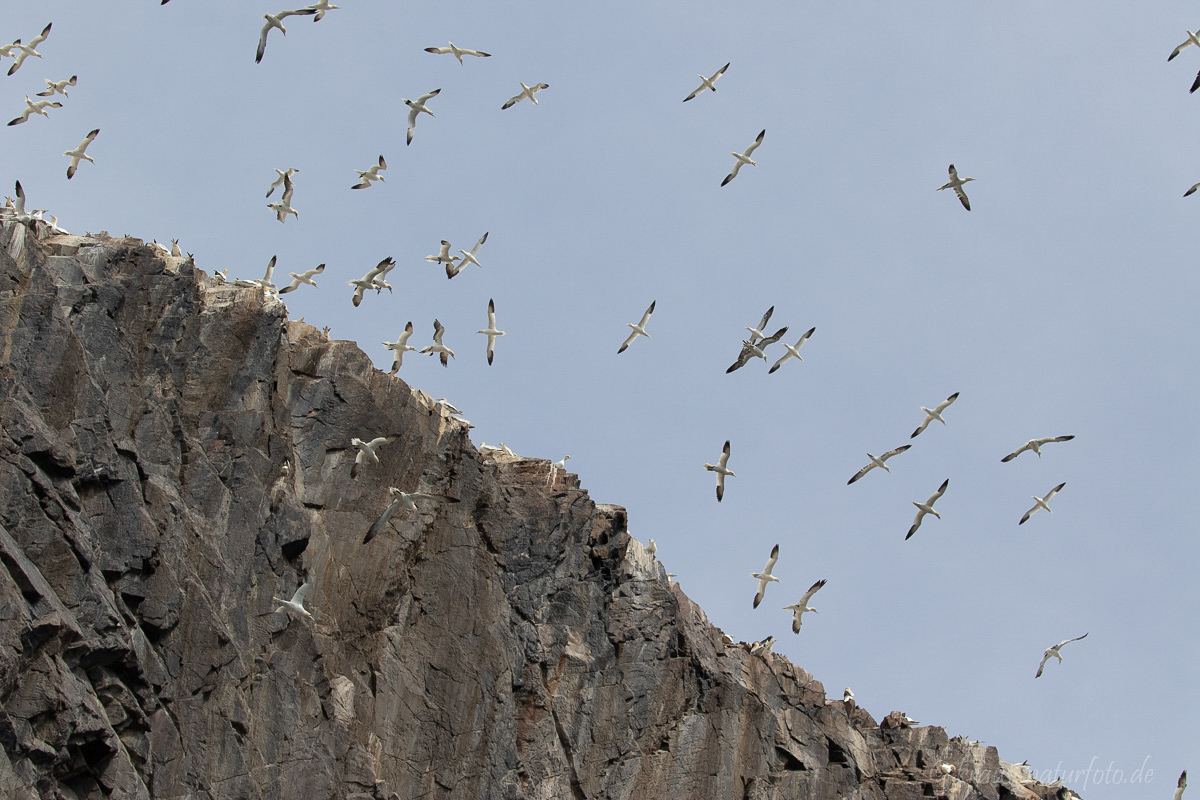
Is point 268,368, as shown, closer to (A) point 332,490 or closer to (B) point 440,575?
(A) point 332,490

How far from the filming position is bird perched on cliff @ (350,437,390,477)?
171 feet

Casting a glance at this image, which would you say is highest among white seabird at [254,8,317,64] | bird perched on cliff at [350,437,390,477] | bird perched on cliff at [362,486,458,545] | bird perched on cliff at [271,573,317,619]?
white seabird at [254,8,317,64]

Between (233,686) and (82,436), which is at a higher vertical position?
(82,436)

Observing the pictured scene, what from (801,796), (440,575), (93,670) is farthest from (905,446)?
(93,670)

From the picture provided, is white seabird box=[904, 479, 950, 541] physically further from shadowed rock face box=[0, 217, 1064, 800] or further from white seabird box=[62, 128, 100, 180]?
white seabird box=[62, 128, 100, 180]

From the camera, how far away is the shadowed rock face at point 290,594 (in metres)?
42.8

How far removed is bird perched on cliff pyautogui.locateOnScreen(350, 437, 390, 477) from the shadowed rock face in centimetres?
51

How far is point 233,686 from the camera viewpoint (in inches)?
1821

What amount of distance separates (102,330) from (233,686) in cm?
1081

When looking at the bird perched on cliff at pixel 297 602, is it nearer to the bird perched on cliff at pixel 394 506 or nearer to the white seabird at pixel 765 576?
the bird perched on cliff at pixel 394 506

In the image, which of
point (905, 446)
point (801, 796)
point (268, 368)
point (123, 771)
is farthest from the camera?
point (905, 446)

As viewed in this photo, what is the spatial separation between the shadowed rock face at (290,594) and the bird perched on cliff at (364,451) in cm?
51

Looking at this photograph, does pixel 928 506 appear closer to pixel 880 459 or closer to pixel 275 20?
pixel 880 459

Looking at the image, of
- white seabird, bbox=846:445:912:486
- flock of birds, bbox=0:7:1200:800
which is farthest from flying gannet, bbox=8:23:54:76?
white seabird, bbox=846:445:912:486
